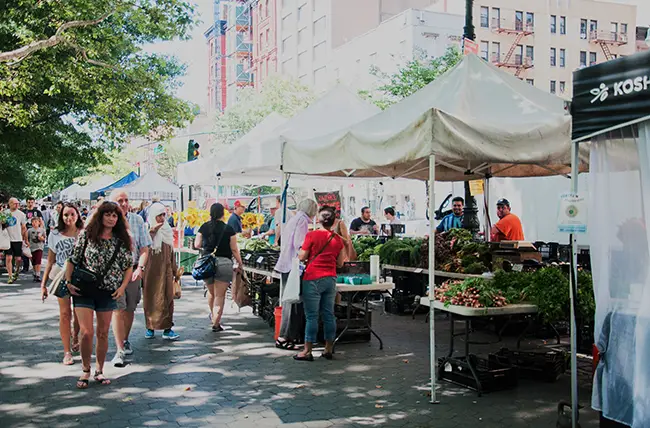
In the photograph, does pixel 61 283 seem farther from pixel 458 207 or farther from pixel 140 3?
pixel 140 3

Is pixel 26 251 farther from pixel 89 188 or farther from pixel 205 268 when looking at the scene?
pixel 89 188

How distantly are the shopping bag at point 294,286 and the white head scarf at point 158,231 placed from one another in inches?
78.2

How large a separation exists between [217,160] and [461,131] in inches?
336

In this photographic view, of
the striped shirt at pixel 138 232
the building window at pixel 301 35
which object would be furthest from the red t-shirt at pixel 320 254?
the building window at pixel 301 35

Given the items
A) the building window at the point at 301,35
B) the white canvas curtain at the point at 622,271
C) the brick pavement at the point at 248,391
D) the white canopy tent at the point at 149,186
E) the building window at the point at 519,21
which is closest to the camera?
the white canvas curtain at the point at 622,271

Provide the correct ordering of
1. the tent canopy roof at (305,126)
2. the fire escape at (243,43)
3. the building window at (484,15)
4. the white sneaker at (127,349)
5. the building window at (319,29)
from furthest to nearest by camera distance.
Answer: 1. the fire escape at (243,43)
2. the building window at (319,29)
3. the building window at (484,15)
4. the tent canopy roof at (305,126)
5. the white sneaker at (127,349)

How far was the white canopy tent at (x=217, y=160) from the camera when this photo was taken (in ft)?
44.2

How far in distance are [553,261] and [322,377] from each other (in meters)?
4.72

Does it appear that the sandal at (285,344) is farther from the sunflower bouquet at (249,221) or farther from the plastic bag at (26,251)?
the plastic bag at (26,251)

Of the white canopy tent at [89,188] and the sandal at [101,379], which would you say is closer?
the sandal at [101,379]

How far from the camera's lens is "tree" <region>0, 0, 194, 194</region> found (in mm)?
14695

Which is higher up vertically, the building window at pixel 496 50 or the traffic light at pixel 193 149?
the building window at pixel 496 50

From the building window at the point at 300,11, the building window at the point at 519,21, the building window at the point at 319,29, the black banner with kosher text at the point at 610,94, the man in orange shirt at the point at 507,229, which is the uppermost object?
the building window at the point at 300,11

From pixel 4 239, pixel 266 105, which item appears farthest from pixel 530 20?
pixel 4 239
